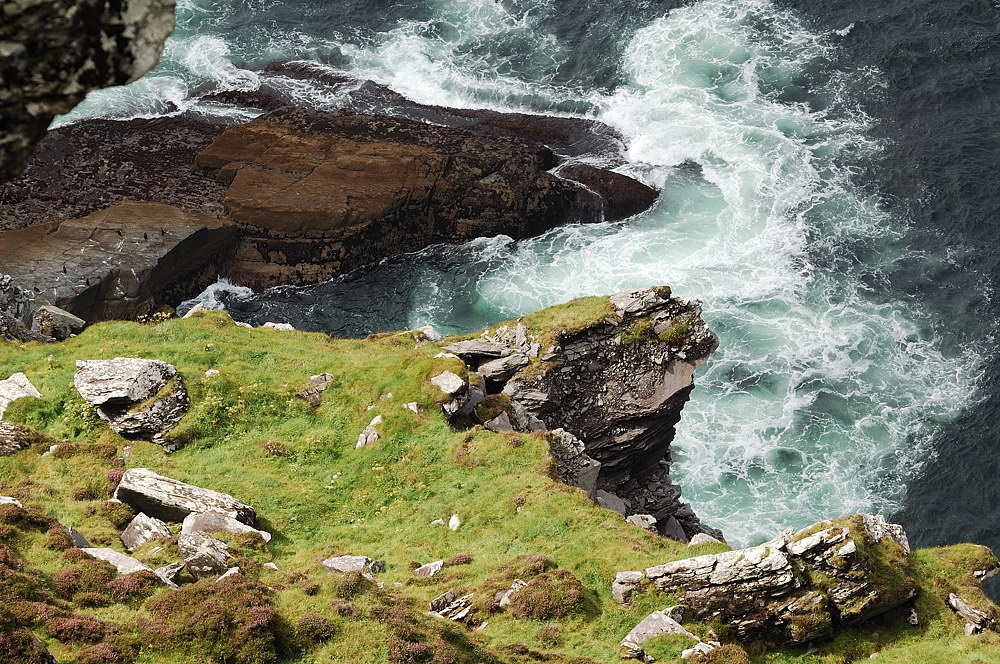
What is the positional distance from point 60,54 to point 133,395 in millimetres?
28284

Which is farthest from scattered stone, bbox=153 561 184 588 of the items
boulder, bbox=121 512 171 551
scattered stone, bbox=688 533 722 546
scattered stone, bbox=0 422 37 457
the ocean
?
the ocean

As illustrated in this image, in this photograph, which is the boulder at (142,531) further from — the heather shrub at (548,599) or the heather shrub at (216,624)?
the heather shrub at (548,599)

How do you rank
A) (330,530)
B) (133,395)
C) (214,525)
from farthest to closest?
(133,395) < (330,530) < (214,525)

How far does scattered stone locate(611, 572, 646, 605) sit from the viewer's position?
97.1 feet

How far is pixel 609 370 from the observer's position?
4688 centimetres

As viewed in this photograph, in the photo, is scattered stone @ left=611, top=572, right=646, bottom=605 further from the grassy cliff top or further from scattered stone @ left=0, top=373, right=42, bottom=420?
scattered stone @ left=0, top=373, right=42, bottom=420

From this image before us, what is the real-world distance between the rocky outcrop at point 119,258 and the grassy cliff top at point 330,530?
77.6ft

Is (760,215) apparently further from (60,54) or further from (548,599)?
(60,54)

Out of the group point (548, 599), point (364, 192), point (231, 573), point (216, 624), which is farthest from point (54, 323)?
point (364, 192)

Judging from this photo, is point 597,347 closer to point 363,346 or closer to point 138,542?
point 363,346

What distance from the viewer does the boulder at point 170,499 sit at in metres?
31.0

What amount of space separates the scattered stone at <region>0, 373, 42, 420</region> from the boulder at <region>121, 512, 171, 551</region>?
11.4 meters

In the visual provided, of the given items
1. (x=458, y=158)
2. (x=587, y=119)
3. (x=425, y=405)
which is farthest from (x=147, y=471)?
(x=587, y=119)

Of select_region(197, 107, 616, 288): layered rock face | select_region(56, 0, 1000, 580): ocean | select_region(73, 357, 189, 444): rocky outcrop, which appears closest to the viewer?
select_region(73, 357, 189, 444): rocky outcrop
